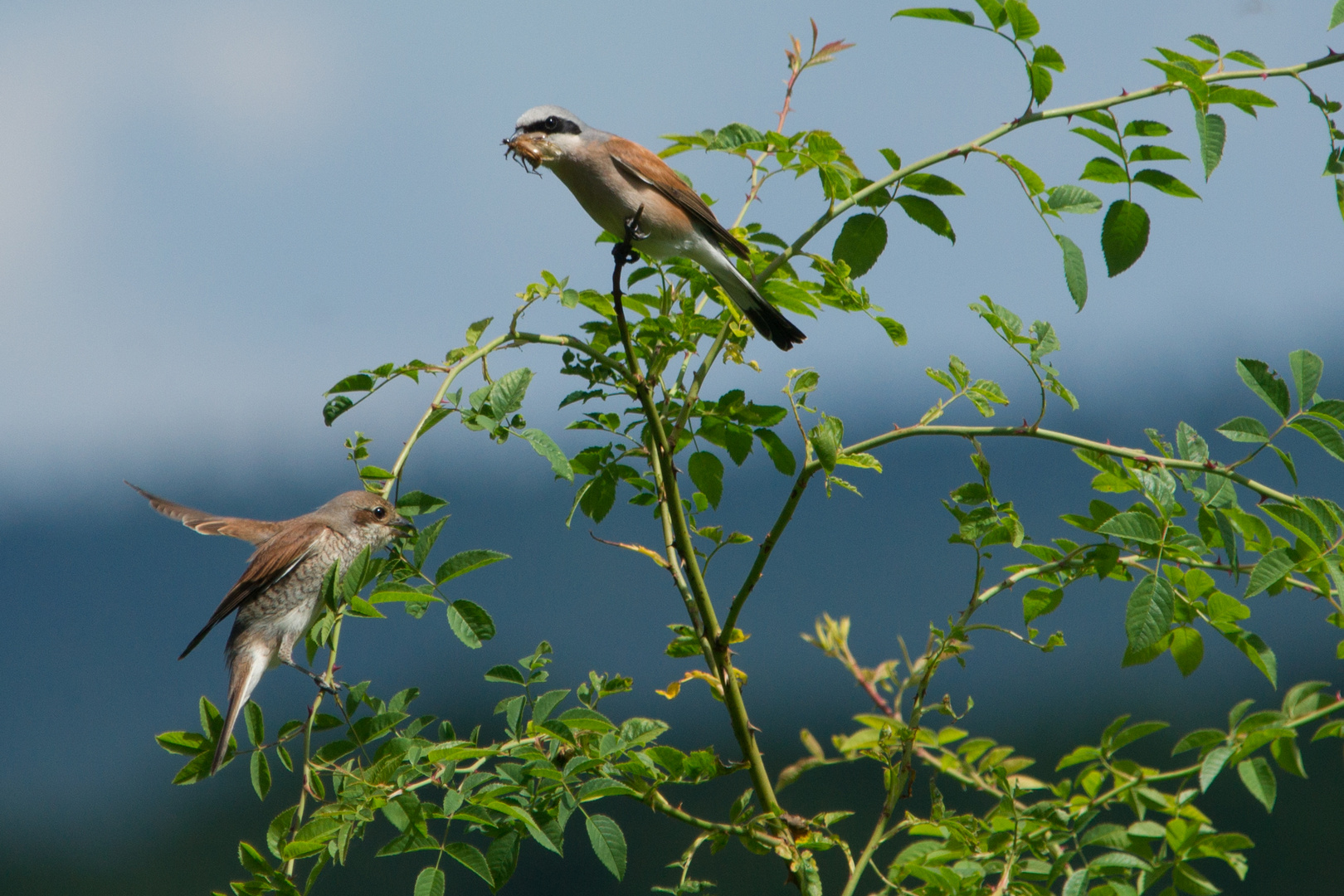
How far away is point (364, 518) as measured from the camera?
6.64 ft

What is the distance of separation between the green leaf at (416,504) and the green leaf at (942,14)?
1.17 m

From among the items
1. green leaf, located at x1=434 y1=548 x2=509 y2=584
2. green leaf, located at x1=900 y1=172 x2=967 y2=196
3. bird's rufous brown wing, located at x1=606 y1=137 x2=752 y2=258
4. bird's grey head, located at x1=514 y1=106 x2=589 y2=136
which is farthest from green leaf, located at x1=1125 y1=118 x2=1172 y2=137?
bird's grey head, located at x1=514 y1=106 x2=589 y2=136

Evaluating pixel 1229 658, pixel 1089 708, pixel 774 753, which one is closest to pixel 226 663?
pixel 774 753

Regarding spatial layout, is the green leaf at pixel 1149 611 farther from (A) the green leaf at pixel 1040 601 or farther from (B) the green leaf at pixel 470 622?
(B) the green leaf at pixel 470 622

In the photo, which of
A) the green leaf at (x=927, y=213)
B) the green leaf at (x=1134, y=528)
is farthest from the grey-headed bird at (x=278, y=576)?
the green leaf at (x=1134, y=528)

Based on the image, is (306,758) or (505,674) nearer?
(306,758)

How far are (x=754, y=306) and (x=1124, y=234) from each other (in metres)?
0.81

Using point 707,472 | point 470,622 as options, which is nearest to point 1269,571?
point 707,472

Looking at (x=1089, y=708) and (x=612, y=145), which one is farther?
(x=1089, y=708)

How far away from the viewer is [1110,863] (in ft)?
4.73

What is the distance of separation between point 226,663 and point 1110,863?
2095 millimetres

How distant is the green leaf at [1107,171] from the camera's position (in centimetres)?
156

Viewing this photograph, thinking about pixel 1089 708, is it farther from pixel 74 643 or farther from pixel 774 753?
pixel 74 643

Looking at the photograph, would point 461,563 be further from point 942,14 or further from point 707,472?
point 942,14
